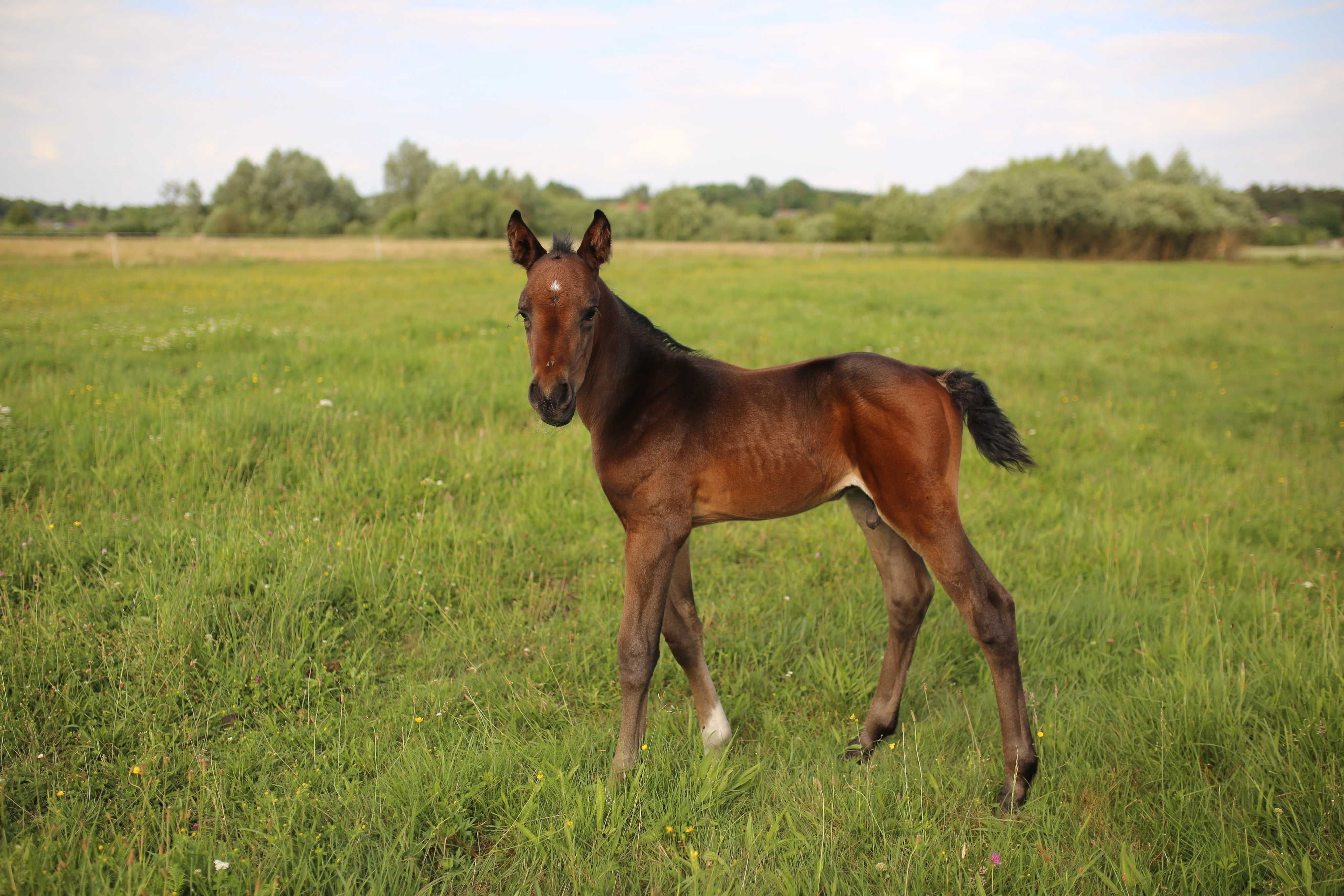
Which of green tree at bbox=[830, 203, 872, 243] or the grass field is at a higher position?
green tree at bbox=[830, 203, 872, 243]

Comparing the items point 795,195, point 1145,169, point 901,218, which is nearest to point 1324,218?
point 1145,169

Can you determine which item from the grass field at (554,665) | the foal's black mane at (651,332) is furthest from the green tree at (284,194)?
the foal's black mane at (651,332)

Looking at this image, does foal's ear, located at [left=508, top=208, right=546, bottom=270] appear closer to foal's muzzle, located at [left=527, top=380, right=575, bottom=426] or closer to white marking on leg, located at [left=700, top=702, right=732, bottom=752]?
foal's muzzle, located at [left=527, top=380, right=575, bottom=426]

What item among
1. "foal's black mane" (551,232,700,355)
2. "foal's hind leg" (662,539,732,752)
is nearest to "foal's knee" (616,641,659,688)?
"foal's hind leg" (662,539,732,752)

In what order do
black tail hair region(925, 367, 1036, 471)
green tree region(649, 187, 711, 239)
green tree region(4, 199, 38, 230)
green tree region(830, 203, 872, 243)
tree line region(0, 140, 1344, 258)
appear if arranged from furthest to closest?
green tree region(649, 187, 711, 239)
green tree region(830, 203, 872, 243)
green tree region(4, 199, 38, 230)
tree line region(0, 140, 1344, 258)
black tail hair region(925, 367, 1036, 471)

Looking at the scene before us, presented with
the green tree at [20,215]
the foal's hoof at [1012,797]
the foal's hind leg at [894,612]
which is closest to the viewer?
the foal's hoof at [1012,797]

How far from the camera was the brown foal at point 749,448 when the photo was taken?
295 centimetres

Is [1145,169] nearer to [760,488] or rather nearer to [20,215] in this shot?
[760,488]

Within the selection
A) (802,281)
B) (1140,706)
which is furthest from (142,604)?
(802,281)

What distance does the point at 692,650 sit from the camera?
339 centimetres

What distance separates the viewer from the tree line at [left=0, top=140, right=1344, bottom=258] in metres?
44.8

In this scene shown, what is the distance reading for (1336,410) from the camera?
9.24 m

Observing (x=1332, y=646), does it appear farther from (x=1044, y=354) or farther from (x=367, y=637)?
(x=1044, y=354)

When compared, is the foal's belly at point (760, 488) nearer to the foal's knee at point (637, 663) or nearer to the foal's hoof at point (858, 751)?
the foal's knee at point (637, 663)
